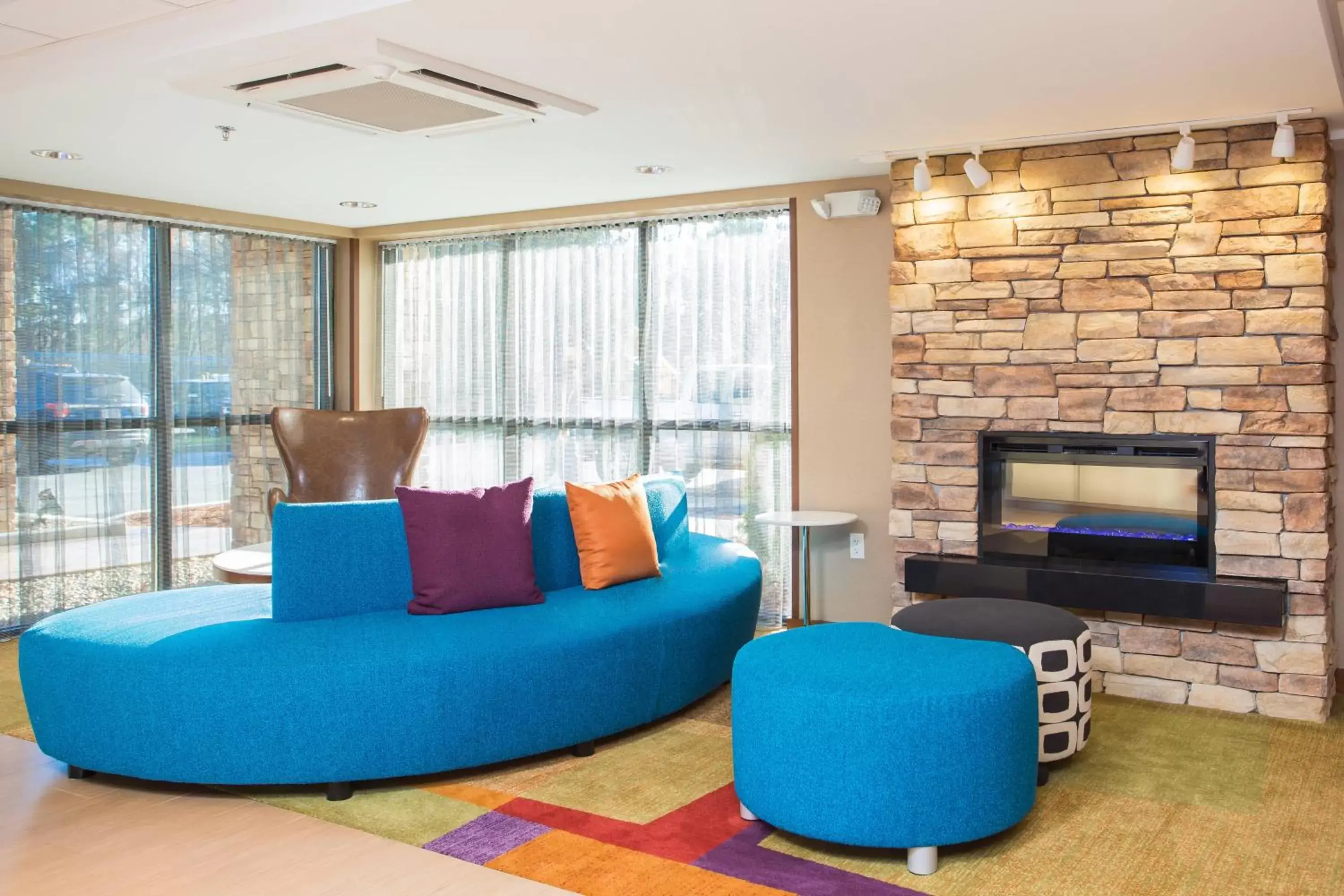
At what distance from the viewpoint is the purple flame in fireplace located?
448 centimetres

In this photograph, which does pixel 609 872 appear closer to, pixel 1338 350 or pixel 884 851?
pixel 884 851

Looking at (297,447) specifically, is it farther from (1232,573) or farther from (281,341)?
(1232,573)

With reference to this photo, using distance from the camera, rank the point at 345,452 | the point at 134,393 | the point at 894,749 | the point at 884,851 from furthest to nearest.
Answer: the point at 345,452 → the point at 134,393 → the point at 884,851 → the point at 894,749

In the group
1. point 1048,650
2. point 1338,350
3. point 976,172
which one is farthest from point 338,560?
point 1338,350

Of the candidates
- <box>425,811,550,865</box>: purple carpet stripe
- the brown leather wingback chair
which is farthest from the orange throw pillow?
the brown leather wingback chair

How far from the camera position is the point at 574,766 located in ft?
12.1

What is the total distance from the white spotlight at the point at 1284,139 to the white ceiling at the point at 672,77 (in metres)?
0.10

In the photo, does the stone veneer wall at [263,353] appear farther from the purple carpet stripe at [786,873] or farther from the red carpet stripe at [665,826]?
the purple carpet stripe at [786,873]

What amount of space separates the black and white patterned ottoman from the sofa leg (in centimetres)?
71

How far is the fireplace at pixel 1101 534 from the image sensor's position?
14.2 ft

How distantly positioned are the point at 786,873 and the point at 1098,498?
2427 mm

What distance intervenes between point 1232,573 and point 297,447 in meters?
4.42

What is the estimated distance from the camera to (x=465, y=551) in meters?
3.78

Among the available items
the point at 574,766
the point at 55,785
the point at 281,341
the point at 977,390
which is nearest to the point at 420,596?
the point at 574,766
